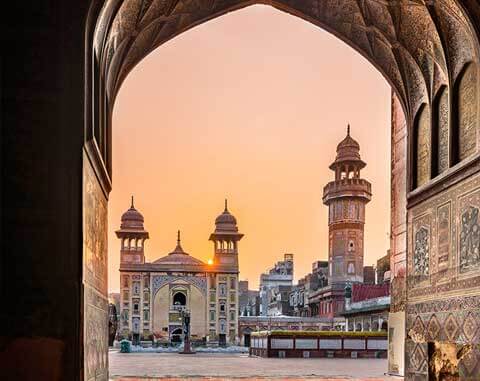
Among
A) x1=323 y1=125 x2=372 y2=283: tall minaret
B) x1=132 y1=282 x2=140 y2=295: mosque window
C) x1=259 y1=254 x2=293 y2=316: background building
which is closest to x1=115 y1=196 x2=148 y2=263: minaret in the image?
x1=132 y1=282 x2=140 y2=295: mosque window

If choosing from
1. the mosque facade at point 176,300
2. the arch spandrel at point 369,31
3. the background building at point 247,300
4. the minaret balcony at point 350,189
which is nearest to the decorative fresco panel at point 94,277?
the arch spandrel at point 369,31

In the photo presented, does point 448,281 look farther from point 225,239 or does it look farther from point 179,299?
point 225,239

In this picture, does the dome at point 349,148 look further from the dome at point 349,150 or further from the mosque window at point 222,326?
the mosque window at point 222,326

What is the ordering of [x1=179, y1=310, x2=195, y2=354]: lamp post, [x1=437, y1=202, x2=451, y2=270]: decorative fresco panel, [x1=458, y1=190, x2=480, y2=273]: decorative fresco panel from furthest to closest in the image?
[x1=179, y1=310, x2=195, y2=354]: lamp post, [x1=437, y1=202, x2=451, y2=270]: decorative fresco panel, [x1=458, y1=190, x2=480, y2=273]: decorative fresco panel

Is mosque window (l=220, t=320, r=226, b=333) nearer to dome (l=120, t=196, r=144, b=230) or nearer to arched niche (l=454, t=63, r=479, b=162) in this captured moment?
dome (l=120, t=196, r=144, b=230)

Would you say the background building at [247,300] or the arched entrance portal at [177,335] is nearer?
the arched entrance portal at [177,335]

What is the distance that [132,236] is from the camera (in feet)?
164

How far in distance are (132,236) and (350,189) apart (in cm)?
1719

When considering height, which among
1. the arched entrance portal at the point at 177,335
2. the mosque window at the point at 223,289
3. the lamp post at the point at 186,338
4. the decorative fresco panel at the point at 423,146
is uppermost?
the decorative fresco panel at the point at 423,146

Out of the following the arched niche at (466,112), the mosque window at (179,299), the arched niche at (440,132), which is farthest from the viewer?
the mosque window at (179,299)

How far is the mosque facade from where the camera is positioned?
45.5 m

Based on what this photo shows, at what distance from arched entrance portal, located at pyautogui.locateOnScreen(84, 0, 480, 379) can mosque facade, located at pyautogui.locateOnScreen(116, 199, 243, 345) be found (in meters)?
37.0

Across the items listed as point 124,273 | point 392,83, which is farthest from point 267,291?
point 392,83

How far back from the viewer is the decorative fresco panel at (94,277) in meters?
6.55
